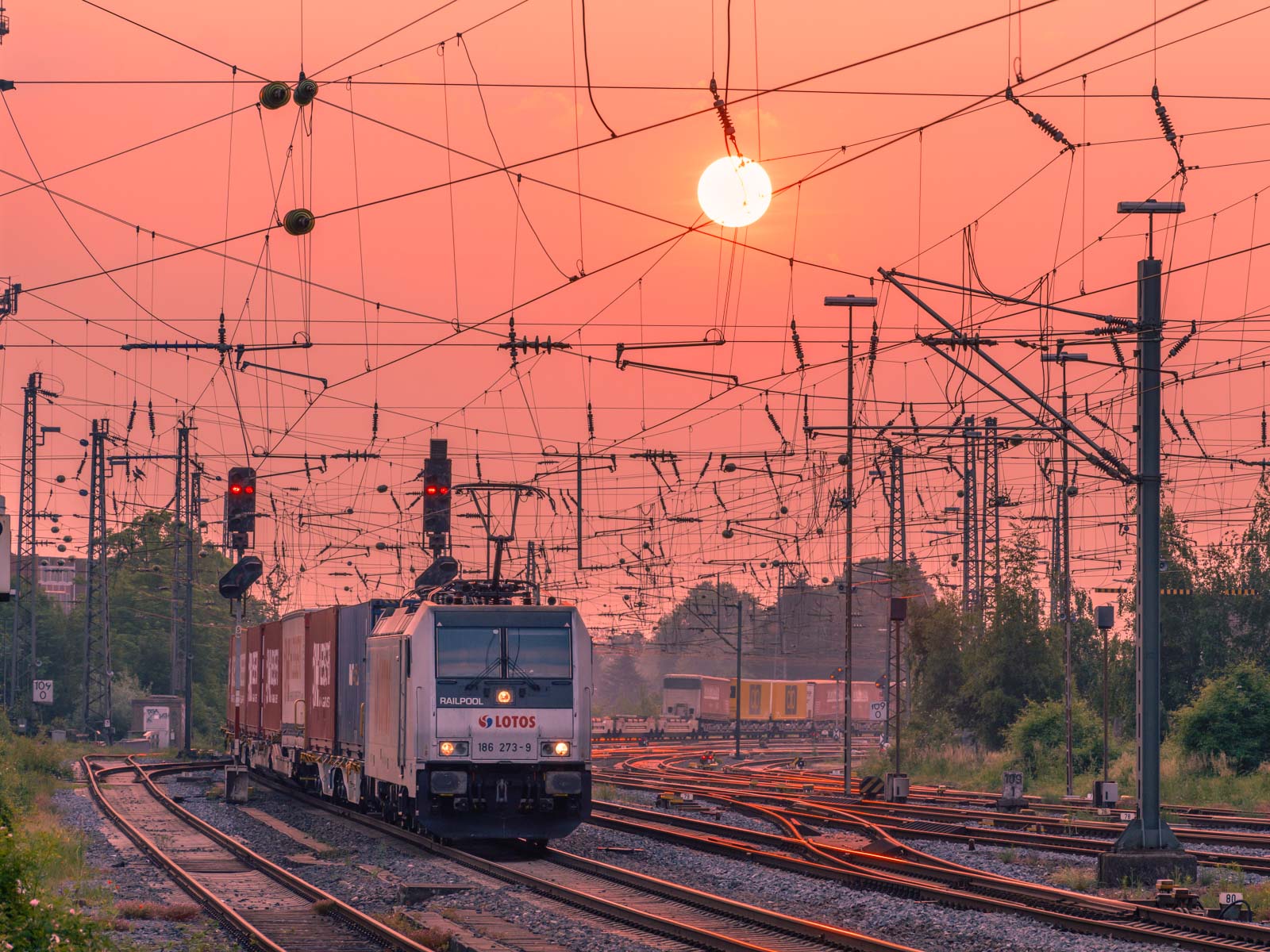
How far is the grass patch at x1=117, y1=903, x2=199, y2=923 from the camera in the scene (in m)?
17.7

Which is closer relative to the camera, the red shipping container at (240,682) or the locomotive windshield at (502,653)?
the locomotive windshield at (502,653)

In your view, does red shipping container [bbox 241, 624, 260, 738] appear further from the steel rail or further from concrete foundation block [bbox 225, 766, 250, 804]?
the steel rail

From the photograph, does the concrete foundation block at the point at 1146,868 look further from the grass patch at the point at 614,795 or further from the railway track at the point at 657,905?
the grass patch at the point at 614,795

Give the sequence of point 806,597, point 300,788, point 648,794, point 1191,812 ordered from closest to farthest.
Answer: point 1191,812, point 300,788, point 648,794, point 806,597

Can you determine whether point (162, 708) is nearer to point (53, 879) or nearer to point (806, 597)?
point (53, 879)

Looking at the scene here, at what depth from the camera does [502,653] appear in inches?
939

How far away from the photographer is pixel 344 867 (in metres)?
22.4

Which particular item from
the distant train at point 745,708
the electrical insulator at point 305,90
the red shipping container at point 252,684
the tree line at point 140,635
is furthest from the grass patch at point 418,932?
the distant train at point 745,708

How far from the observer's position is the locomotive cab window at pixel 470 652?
23.7 meters

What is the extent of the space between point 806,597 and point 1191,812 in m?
103

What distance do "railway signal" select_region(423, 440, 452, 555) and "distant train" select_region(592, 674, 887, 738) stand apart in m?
61.9

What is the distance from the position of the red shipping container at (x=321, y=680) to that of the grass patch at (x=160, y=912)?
12.4 m

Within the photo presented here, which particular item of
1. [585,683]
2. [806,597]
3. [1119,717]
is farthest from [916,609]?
[806,597]

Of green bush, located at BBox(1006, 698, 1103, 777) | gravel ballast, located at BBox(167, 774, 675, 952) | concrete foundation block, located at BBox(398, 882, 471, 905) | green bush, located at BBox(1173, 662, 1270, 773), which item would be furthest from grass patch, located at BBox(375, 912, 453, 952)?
green bush, located at BBox(1006, 698, 1103, 777)
